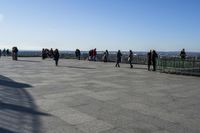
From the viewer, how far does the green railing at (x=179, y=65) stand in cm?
1784

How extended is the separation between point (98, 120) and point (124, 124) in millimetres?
667

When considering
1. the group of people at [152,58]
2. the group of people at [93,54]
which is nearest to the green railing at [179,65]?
the group of people at [152,58]

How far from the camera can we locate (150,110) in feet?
26.0

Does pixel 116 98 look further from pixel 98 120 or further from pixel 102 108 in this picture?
pixel 98 120

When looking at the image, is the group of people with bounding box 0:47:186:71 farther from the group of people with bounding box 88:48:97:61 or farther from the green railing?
Answer: the green railing

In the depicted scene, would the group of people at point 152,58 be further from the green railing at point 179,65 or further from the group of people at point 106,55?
the green railing at point 179,65

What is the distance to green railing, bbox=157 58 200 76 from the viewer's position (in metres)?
17.8

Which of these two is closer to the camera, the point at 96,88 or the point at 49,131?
the point at 49,131

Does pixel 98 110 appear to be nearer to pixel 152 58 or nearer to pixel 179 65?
pixel 179 65

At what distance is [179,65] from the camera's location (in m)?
19.1

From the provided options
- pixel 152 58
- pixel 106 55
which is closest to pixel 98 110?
pixel 152 58

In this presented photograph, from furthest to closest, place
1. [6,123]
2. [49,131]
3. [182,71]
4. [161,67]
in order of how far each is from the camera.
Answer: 1. [161,67]
2. [182,71]
3. [6,123]
4. [49,131]

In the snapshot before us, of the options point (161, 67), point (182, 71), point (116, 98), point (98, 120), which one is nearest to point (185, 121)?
point (98, 120)

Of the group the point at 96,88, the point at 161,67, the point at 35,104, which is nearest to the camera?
the point at 35,104
